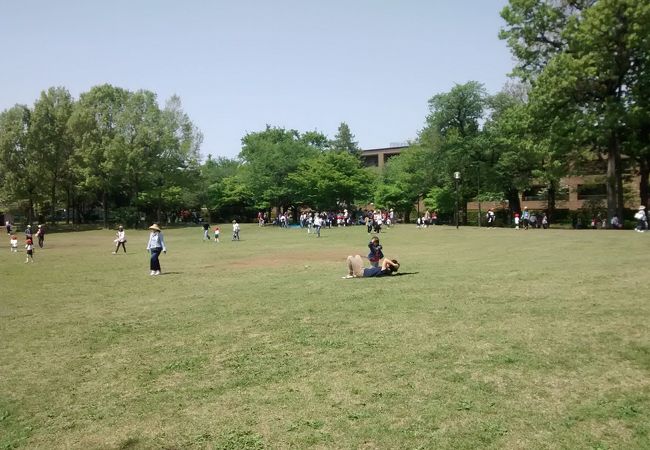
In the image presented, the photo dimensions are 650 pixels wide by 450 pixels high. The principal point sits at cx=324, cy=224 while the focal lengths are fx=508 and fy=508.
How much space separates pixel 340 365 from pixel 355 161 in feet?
179

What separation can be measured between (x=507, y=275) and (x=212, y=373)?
9392mm

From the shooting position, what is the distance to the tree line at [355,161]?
3353cm

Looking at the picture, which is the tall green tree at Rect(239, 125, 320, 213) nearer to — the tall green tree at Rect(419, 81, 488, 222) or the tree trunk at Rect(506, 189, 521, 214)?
the tall green tree at Rect(419, 81, 488, 222)

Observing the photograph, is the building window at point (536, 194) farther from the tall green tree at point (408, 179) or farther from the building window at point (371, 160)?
the building window at point (371, 160)

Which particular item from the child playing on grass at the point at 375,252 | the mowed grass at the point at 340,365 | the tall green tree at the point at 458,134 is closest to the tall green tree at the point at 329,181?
the tall green tree at the point at 458,134

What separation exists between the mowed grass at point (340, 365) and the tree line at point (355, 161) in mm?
23679

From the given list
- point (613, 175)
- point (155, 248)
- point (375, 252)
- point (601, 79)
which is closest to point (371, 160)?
point (613, 175)

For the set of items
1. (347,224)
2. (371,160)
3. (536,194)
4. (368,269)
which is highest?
(371,160)

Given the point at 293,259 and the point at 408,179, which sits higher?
the point at 408,179

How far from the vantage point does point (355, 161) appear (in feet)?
198

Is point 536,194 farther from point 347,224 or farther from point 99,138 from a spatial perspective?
point 99,138

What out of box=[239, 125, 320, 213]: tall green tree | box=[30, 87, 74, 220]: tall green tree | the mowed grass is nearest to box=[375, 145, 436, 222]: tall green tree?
box=[239, 125, 320, 213]: tall green tree

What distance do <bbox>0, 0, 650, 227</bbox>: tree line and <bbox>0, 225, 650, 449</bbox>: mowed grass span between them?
23.7 metres

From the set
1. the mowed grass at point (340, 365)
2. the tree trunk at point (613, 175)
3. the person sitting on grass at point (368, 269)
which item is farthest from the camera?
the tree trunk at point (613, 175)
